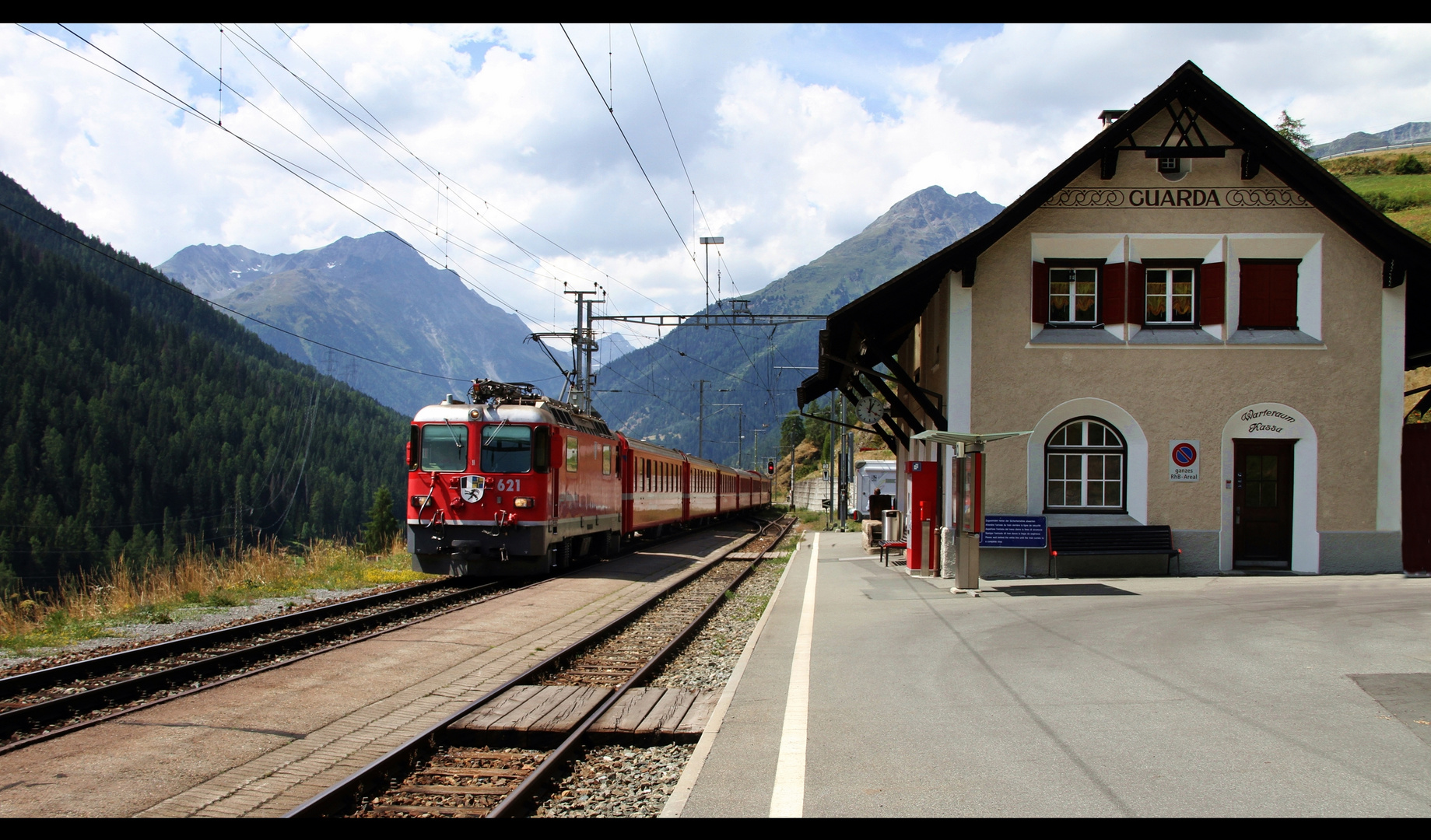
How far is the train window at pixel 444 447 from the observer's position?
1614 cm

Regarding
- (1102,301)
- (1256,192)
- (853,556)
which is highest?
(1256,192)

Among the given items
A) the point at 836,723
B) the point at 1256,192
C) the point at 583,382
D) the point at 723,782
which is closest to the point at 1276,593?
the point at 1256,192

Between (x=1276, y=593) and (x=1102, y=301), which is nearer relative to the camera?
(x=1276, y=593)

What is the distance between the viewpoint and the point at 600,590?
15242 millimetres

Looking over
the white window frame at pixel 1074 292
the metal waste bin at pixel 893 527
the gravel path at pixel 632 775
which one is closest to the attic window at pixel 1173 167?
the white window frame at pixel 1074 292

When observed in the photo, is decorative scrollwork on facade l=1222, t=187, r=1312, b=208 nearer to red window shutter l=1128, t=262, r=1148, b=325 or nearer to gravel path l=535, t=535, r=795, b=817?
red window shutter l=1128, t=262, r=1148, b=325

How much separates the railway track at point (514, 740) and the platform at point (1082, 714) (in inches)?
34.1

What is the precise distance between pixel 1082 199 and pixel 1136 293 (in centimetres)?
166

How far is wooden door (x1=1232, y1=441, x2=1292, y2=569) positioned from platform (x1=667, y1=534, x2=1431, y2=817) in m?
3.60

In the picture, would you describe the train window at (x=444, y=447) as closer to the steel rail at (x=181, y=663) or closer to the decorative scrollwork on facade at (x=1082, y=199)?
the steel rail at (x=181, y=663)

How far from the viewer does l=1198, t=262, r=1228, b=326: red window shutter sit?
49.6 feet

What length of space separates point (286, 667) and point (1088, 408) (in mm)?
11630
